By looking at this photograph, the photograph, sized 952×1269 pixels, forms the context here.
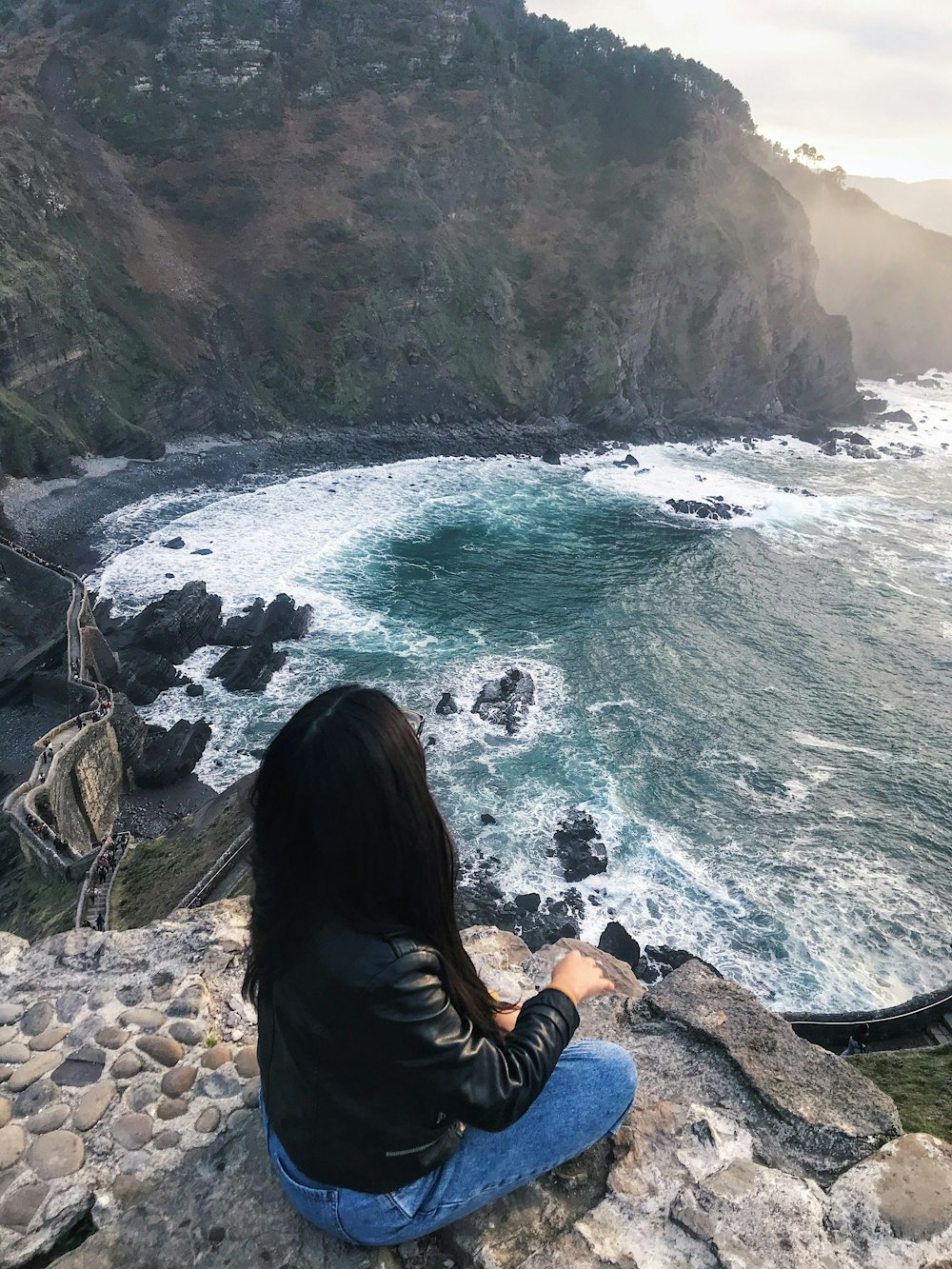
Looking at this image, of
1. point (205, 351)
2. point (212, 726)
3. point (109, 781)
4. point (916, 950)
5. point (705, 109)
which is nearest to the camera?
point (916, 950)

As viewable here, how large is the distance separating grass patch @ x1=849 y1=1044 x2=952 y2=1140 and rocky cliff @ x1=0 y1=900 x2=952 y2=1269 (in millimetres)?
598

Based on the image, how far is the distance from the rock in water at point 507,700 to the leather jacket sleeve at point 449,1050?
22.7 metres

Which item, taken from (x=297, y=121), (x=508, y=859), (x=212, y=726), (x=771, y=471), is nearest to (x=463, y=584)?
(x=212, y=726)

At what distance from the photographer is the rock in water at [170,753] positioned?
22109 mm

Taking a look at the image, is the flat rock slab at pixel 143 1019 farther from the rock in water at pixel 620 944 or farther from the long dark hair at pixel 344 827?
the rock in water at pixel 620 944

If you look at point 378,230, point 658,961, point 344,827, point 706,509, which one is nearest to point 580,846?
point 658,961

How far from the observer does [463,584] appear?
3609 cm

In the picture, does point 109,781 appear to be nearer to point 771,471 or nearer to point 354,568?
point 354,568

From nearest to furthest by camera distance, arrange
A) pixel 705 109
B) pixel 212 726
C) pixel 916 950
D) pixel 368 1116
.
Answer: pixel 368 1116, pixel 916 950, pixel 212 726, pixel 705 109

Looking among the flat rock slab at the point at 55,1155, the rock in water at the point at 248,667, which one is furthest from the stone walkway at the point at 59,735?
the flat rock slab at the point at 55,1155

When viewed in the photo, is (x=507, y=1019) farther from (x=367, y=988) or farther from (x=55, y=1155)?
(x=55, y=1155)

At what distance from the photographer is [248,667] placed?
Answer: 27156 millimetres

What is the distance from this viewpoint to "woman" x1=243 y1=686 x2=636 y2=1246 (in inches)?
89.4

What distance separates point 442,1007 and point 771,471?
59468 millimetres
